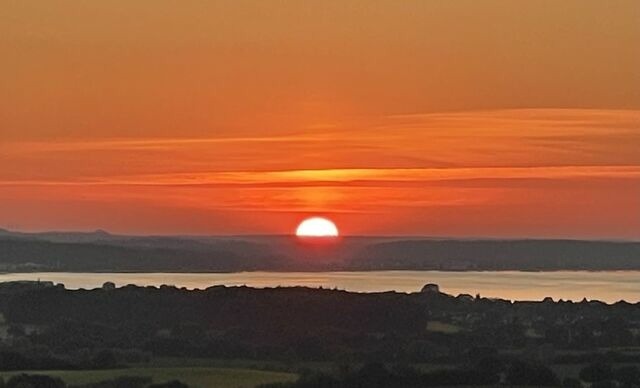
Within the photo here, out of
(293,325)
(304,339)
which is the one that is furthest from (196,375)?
(293,325)

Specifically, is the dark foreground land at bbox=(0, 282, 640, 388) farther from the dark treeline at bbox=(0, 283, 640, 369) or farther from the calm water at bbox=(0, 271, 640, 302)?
the calm water at bbox=(0, 271, 640, 302)

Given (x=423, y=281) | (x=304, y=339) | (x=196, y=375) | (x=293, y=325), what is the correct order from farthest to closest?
(x=423, y=281) → (x=293, y=325) → (x=304, y=339) → (x=196, y=375)

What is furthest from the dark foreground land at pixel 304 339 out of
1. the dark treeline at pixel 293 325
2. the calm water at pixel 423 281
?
the calm water at pixel 423 281

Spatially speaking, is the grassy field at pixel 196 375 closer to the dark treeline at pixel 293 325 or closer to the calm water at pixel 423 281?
the dark treeline at pixel 293 325

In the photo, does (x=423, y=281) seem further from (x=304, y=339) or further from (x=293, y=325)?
(x=304, y=339)

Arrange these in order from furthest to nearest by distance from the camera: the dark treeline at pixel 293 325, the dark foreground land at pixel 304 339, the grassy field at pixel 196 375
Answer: the dark treeline at pixel 293 325
the dark foreground land at pixel 304 339
the grassy field at pixel 196 375

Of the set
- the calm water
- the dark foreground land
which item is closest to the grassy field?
the dark foreground land

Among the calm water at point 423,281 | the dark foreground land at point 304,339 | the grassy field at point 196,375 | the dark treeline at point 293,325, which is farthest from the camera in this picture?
the calm water at point 423,281

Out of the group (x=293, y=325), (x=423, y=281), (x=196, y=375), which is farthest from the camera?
(x=423, y=281)
